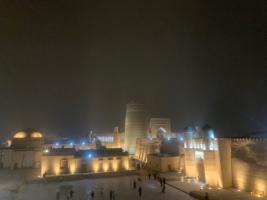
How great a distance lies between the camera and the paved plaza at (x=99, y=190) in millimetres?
18297

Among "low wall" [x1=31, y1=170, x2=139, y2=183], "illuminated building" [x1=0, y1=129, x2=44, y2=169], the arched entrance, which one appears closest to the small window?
"low wall" [x1=31, y1=170, x2=139, y2=183]

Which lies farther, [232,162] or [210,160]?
[210,160]

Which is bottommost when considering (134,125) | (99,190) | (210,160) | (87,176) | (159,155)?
(99,190)

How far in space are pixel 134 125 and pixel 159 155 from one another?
11.9 meters

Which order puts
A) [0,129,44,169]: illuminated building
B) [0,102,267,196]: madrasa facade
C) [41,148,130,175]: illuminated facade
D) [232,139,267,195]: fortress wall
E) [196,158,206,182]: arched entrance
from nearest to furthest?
[232,139,267,195]: fortress wall < [0,102,267,196]: madrasa facade < [196,158,206,182]: arched entrance < [41,148,130,175]: illuminated facade < [0,129,44,169]: illuminated building

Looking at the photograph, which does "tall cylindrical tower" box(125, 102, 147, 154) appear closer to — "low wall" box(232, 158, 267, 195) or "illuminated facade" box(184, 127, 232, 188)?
"illuminated facade" box(184, 127, 232, 188)

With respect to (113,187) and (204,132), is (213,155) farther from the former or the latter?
(113,187)

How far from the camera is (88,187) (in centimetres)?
2142

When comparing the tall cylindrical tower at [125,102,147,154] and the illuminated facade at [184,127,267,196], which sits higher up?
the tall cylindrical tower at [125,102,147,154]

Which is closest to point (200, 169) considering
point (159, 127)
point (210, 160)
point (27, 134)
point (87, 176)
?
point (210, 160)

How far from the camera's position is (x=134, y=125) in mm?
39562

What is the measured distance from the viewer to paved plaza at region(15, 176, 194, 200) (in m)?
18.3

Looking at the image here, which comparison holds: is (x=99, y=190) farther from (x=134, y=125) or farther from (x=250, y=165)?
(x=134, y=125)

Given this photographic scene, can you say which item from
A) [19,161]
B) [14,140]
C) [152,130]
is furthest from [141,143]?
[14,140]
